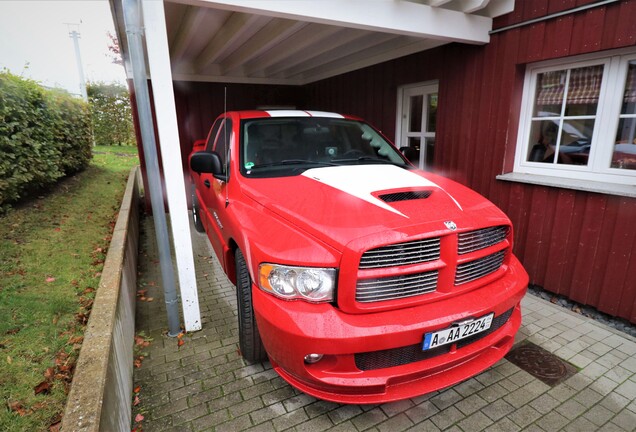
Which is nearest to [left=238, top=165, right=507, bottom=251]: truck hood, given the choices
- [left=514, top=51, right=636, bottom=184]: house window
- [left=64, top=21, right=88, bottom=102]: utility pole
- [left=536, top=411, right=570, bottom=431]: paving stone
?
[left=536, top=411, right=570, bottom=431]: paving stone

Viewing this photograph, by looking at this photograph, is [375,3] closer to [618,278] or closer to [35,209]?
[618,278]

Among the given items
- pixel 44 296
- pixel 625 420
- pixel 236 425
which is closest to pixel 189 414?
pixel 236 425

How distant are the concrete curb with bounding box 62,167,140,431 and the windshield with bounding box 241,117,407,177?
145cm

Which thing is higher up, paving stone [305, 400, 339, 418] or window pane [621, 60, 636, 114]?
window pane [621, 60, 636, 114]

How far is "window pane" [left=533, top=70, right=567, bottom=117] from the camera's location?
12.3 feet

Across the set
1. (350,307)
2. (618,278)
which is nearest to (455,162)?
(618,278)

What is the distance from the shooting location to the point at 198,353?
2.91 meters

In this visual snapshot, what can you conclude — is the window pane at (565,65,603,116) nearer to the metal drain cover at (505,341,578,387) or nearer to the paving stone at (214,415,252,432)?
the metal drain cover at (505,341,578,387)

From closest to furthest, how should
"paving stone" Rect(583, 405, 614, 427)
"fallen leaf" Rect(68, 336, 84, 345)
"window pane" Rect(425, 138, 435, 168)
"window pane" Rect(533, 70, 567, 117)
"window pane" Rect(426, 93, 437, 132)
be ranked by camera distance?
"paving stone" Rect(583, 405, 614, 427)
"fallen leaf" Rect(68, 336, 84, 345)
"window pane" Rect(533, 70, 567, 117)
"window pane" Rect(426, 93, 437, 132)
"window pane" Rect(425, 138, 435, 168)

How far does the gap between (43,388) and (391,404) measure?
6.95 feet

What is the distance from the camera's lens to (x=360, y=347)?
1.86 meters

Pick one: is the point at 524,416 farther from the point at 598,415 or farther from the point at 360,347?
the point at 360,347

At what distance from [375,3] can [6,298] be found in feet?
13.5

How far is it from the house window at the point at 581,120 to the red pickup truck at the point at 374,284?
1.84 meters
